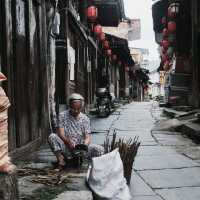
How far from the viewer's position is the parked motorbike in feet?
68.9

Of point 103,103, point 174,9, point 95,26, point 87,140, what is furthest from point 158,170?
point 174,9

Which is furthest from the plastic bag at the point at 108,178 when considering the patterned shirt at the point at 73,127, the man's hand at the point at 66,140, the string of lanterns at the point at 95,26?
the string of lanterns at the point at 95,26

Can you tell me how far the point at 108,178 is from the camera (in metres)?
6.52

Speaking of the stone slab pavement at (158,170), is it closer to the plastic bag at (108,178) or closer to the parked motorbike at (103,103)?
the plastic bag at (108,178)

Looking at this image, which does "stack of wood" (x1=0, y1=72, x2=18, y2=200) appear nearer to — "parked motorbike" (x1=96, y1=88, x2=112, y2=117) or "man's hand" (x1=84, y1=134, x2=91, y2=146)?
"man's hand" (x1=84, y1=134, x2=91, y2=146)

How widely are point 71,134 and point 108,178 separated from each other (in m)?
1.92

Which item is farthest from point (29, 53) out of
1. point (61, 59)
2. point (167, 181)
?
point (61, 59)

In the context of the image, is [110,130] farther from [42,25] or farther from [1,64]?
[1,64]

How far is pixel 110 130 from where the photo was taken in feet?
52.2

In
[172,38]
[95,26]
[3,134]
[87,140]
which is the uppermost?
[95,26]

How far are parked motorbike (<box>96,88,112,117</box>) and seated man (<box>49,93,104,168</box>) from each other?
12.5 meters

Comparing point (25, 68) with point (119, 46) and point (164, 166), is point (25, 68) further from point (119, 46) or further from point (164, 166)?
point (119, 46)

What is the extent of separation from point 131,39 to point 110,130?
4343 centimetres

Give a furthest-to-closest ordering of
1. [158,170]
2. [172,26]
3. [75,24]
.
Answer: [172,26], [75,24], [158,170]
